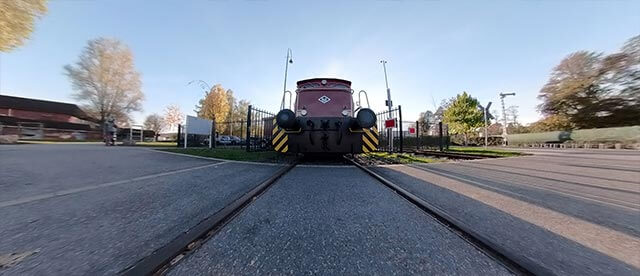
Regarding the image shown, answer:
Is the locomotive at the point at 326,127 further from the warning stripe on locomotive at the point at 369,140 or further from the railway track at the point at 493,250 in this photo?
the railway track at the point at 493,250

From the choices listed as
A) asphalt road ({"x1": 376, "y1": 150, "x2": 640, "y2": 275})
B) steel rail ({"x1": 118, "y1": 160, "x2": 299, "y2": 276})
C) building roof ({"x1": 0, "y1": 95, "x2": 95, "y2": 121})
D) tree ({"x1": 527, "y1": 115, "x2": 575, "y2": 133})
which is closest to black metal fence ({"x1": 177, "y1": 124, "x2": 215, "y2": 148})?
steel rail ({"x1": 118, "y1": 160, "x2": 299, "y2": 276})

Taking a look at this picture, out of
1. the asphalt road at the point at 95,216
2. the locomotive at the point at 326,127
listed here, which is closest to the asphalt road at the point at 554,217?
the locomotive at the point at 326,127

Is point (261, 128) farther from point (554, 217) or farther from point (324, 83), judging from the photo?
point (554, 217)

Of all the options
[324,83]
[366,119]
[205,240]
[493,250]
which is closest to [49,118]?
[324,83]

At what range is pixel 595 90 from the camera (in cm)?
2456

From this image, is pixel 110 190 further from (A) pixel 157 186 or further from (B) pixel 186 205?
(B) pixel 186 205

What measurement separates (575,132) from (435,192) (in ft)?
120

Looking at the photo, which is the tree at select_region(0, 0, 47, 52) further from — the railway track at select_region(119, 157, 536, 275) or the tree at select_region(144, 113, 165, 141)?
the tree at select_region(144, 113, 165, 141)

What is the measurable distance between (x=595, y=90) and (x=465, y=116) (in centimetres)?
1798

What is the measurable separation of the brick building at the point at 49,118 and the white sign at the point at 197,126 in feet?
89.1

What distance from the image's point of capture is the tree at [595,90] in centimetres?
2106

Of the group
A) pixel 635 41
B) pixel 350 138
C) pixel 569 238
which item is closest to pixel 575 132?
pixel 635 41

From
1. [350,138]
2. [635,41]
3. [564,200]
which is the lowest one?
[564,200]

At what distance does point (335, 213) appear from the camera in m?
2.36
